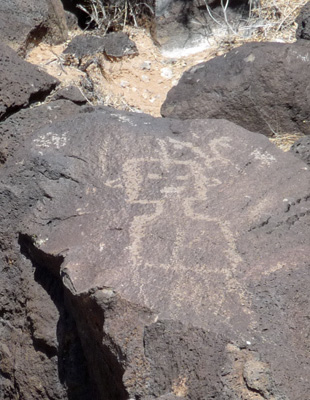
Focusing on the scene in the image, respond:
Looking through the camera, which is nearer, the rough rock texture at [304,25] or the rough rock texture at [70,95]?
the rough rock texture at [70,95]

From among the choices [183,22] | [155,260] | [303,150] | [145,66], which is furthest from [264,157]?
[183,22]

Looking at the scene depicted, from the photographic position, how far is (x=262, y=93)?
3.38 metres

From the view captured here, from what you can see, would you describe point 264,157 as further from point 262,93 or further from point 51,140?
point 262,93

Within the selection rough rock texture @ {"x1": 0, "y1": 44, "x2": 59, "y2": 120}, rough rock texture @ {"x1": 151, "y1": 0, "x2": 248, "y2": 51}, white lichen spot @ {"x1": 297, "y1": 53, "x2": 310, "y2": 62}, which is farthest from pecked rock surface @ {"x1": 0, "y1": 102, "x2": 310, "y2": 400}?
rough rock texture @ {"x1": 151, "y1": 0, "x2": 248, "y2": 51}

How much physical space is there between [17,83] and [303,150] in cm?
126

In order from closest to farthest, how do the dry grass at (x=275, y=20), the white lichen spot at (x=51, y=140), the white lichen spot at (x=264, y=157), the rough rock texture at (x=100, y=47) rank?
the white lichen spot at (x=264, y=157)
the white lichen spot at (x=51, y=140)
the rough rock texture at (x=100, y=47)
the dry grass at (x=275, y=20)

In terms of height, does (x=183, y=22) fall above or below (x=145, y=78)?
above

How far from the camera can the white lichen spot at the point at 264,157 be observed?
231 centimetres

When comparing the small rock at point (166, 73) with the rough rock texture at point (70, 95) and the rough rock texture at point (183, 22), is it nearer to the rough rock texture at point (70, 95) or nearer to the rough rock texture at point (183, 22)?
the rough rock texture at point (183, 22)

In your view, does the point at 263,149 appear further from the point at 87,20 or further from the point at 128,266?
the point at 87,20

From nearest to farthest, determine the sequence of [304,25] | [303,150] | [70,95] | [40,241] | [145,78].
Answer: [40,241] → [303,150] → [70,95] → [304,25] → [145,78]

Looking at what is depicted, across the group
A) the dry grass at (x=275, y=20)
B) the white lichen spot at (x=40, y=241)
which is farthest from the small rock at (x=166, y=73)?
the white lichen spot at (x=40, y=241)

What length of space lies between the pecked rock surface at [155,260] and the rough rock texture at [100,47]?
4.02ft

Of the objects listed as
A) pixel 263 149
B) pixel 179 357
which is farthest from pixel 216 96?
pixel 179 357
